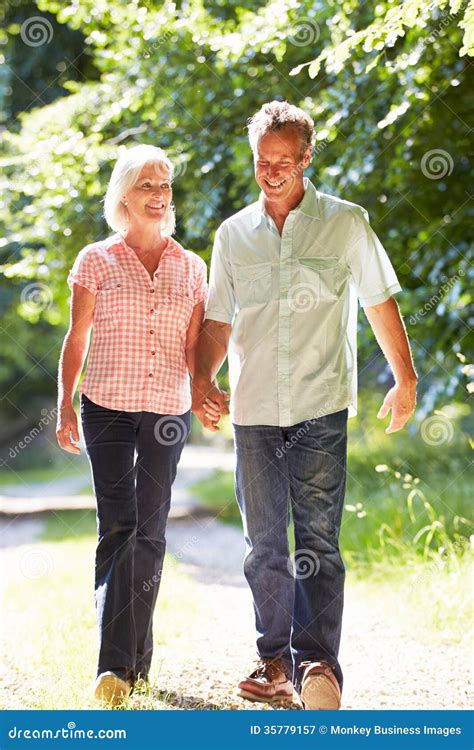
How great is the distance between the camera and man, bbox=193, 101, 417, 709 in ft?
10.5

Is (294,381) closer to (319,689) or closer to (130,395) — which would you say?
(130,395)

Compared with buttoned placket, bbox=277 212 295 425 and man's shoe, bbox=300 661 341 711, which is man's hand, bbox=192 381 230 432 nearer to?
buttoned placket, bbox=277 212 295 425

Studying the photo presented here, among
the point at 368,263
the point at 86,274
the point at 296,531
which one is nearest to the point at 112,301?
the point at 86,274

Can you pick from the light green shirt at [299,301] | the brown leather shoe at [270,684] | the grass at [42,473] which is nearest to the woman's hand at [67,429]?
the light green shirt at [299,301]

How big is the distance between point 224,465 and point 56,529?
4093mm

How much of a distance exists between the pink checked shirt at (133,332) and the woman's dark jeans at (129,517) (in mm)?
55

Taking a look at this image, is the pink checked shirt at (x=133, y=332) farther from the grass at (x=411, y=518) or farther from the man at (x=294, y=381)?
the grass at (x=411, y=518)

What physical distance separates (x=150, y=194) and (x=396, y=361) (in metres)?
0.88

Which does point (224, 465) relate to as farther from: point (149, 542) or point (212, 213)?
point (149, 542)

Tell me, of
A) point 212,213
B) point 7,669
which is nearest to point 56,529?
point 212,213

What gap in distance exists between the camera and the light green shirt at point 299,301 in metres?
3.22

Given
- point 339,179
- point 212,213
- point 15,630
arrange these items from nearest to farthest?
point 15,630
point 339,179
point 212,213
